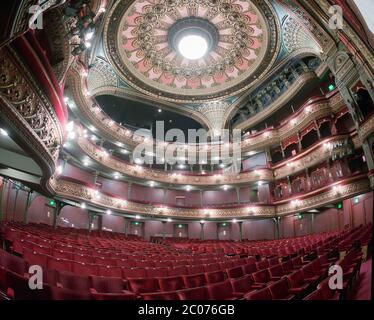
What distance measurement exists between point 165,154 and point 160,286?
14.7 metres

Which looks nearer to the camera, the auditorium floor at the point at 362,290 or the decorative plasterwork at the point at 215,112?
the auditorium floor at the point at 362,290

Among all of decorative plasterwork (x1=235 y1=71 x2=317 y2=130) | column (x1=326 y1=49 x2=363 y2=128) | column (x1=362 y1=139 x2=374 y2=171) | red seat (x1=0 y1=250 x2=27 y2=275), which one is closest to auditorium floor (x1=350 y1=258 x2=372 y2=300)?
red seat (x1=0 y1=250 x2=27 y2=275)

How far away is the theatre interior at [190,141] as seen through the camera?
3701 millimetres

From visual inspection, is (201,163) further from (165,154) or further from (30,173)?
(30,173)

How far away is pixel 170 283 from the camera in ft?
10.1

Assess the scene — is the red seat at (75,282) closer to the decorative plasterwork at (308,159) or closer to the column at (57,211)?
the column at (57,211)

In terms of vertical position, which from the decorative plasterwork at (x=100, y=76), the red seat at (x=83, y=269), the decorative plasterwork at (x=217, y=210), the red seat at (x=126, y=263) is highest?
the decorative plasterwork at (x=100, y=76)

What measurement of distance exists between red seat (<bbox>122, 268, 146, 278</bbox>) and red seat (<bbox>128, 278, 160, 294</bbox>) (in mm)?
700

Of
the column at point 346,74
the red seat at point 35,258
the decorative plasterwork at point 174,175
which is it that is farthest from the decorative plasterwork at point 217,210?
the red seat at point 35,258

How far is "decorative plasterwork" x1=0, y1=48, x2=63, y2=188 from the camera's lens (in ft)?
11.0

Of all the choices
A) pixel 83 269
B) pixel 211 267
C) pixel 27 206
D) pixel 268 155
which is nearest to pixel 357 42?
pixel 211 267

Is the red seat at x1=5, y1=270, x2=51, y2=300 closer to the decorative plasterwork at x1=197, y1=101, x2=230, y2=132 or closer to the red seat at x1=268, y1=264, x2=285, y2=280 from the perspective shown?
the red seat at x1=268, y1=264, x2=285, y2=280

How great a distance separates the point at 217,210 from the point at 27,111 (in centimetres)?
1277

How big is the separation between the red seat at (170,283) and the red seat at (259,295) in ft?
3.71
